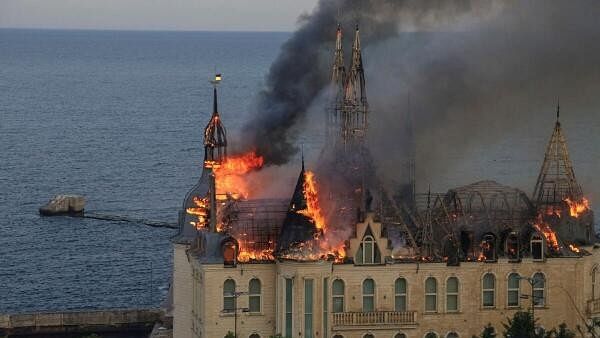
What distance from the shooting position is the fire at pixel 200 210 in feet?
373

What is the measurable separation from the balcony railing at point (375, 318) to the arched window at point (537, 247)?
703 centimetres

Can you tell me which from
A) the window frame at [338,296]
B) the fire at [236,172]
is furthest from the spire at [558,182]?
the fire at [236,172]

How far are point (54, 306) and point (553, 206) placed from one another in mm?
55416

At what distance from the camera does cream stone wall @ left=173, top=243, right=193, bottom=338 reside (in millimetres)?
113625

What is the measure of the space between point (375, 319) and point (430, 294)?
11.0ft

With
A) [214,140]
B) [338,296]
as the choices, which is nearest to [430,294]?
[338,296]

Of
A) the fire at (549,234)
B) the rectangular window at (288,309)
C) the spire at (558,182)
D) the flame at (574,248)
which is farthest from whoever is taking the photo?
the spire at (558,182)

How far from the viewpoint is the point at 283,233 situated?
107062 mm

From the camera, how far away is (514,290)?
10888 cm

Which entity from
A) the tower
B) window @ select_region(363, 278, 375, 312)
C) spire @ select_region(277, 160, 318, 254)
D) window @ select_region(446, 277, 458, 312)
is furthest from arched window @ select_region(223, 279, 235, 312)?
the tower

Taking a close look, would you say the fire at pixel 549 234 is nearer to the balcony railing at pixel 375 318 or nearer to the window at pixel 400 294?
the window at pixel 400 294

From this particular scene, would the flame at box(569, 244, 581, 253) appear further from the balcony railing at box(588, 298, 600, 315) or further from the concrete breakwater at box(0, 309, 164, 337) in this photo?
the concrete breakwater at box(0, 309, 164, 337)

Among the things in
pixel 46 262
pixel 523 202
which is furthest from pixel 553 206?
pixel 46 262

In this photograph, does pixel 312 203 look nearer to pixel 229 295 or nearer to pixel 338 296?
pixel 338 296
